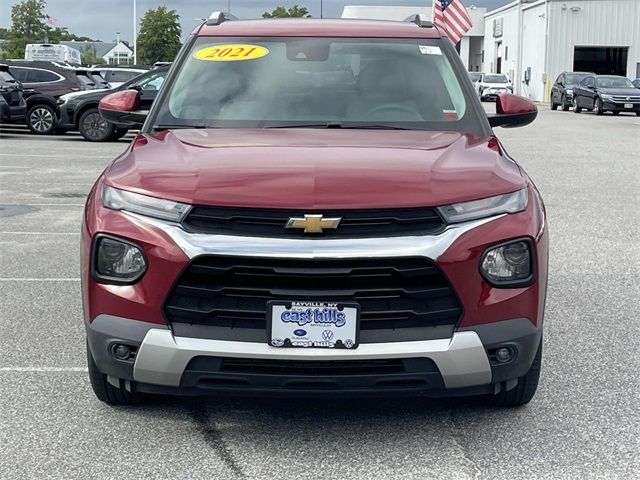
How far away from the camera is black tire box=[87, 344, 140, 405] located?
409 cm

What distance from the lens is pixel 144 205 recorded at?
3670mm

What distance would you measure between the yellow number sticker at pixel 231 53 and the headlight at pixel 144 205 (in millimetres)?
1559

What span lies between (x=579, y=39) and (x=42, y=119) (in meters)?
41.2

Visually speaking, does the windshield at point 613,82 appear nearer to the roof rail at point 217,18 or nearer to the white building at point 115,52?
the roof rail at point 217,18

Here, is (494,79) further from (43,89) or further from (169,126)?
(169,126)

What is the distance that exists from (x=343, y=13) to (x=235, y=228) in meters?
85.7

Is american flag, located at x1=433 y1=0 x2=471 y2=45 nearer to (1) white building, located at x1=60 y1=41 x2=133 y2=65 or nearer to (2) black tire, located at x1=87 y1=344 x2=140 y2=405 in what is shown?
(2) black tire, located at x1=87 y1=344 x2=140 y2=405

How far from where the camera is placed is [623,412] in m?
4.25

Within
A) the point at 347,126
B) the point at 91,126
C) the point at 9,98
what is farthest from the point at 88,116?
the point at 347,126

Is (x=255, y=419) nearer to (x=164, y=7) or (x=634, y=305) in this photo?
(x=634, y=305)

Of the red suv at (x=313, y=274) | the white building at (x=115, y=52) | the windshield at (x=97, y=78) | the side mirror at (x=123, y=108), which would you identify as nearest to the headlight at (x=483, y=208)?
the red suv at (x=313, y=274)

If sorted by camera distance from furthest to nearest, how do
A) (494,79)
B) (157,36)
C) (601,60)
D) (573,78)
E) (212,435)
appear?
(157,36) < (601,60) < (494,79) < (573,78) < (212,435)

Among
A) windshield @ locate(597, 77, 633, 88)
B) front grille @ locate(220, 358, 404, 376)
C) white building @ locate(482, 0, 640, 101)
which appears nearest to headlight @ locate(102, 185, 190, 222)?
front grille @ locate(220, 358, 404, 376)

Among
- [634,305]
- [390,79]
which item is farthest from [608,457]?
[634,305]
